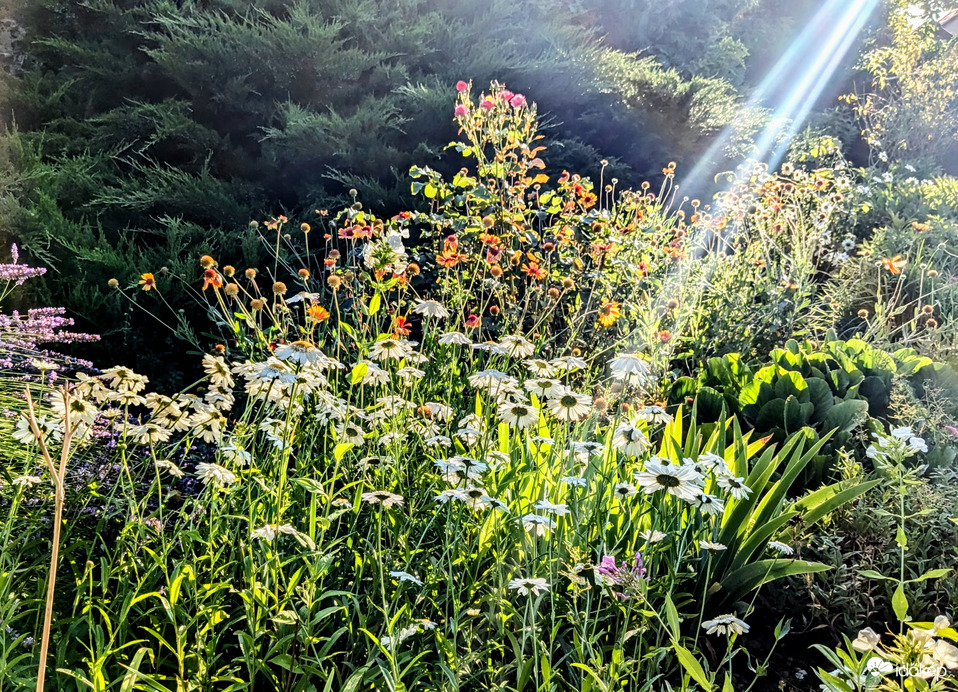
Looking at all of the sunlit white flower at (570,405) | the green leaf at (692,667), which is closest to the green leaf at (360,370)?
the sunlit white flower at (570,405)

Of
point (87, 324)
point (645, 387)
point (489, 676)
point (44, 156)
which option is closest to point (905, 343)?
point (645, 387)

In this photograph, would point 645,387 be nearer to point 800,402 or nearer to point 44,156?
point 800,402

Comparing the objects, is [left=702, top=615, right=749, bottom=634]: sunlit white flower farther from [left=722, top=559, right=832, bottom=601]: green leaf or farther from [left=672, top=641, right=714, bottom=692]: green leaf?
[left=722, top=559, right=832, bottom=601]: green leaf

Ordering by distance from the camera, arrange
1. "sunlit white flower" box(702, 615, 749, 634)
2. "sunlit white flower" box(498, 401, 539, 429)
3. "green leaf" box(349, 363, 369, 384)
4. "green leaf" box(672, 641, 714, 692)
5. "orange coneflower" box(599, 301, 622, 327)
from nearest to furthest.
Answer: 1. "green leaf" box(672, 641, 714, 692)
2. "sunlit white flower" box(702, 615, 749, 634)
3. "sunlit white flower" box(498, 401, 539, 429)
4. "green leaf" box(349, 363, 369, 384)
5. "orange coneflower" box(599, 301, 622, 327)

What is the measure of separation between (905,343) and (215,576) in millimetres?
3349

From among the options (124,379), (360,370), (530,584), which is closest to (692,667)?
(530,584)

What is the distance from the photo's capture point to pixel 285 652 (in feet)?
4.87

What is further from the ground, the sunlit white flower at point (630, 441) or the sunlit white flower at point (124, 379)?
the sunlit white flower at point (630, 441)

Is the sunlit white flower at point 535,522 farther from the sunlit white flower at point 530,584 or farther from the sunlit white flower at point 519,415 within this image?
the sunlit white flower at point 519,415

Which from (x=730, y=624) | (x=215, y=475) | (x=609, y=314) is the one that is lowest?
(x=609, y=314)

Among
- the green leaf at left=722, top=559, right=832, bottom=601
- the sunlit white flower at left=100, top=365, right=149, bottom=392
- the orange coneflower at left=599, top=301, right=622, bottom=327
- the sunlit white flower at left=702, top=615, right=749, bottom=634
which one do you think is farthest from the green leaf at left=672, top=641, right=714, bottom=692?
the orange coneflower at left=599, top=301, right=622, bottom=327

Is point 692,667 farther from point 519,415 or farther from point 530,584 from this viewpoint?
point 519,415
